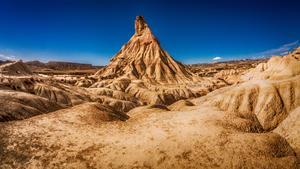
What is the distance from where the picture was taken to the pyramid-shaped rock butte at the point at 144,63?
10775 centimetres

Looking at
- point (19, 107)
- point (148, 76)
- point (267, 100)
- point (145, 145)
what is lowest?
point (145, 145)

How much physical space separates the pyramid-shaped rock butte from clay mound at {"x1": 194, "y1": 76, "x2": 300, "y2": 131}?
222 ft

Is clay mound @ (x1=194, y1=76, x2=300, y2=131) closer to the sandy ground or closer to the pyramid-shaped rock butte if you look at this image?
the sandy ground

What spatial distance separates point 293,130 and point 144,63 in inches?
3808

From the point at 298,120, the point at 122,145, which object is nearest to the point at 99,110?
the point at 122,145

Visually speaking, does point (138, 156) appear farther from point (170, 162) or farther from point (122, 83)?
point (122, 83)

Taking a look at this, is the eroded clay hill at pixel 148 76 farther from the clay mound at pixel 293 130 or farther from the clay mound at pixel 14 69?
the clay mound at pixel 293 130

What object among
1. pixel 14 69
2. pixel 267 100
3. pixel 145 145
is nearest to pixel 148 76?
pixel 14 69

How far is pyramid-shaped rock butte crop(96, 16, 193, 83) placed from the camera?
354 feet

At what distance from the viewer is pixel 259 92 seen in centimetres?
3403

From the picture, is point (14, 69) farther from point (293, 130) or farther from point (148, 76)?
point (293, 130)

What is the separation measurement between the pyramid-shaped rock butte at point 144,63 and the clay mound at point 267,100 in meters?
67.7

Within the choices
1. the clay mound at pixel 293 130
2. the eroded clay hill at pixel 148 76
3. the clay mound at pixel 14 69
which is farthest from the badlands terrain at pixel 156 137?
the eroded clay hill at pixel 148 76

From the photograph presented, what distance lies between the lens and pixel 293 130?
20875mm
